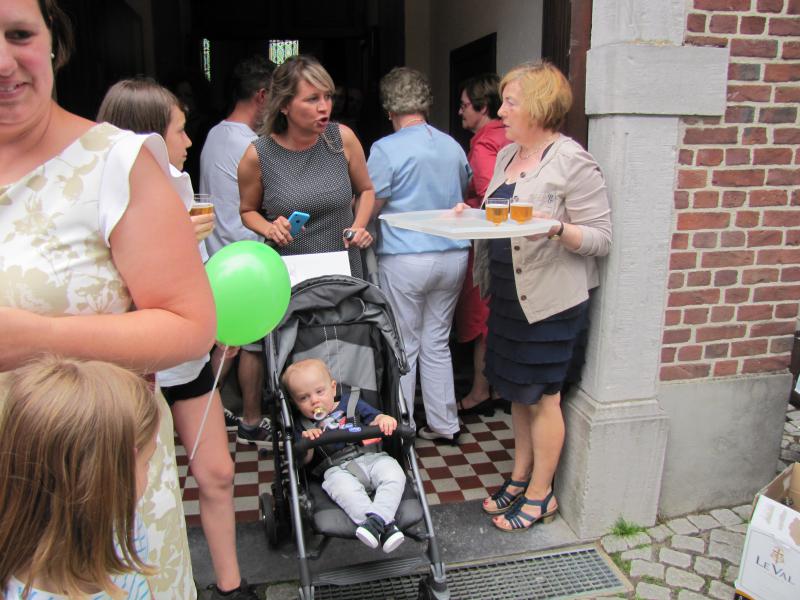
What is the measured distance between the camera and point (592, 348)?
10.3ft

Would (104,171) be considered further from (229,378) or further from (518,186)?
(229,378)

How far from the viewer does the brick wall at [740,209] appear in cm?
294

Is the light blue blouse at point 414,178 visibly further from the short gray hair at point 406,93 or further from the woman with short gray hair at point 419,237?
the short gray hair at point 406,93

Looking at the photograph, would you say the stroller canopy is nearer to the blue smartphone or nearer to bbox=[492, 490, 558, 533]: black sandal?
the blue smartphone

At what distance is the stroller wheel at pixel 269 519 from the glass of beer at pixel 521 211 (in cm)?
158

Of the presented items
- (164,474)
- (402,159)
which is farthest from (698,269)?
(164,474)

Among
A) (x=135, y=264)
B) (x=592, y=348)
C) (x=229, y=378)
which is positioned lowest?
(x=229, y=378)

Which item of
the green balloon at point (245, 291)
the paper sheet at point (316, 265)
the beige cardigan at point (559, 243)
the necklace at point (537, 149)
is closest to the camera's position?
the green balloon at point (245, 291)

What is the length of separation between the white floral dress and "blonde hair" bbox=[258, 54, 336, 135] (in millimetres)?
2016

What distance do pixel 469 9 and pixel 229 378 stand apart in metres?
3.65

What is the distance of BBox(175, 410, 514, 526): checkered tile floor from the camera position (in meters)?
3.54

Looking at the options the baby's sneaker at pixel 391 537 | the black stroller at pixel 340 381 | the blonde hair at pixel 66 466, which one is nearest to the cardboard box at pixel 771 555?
the black stroller at pixel 340 381

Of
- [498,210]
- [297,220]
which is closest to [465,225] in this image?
[498,210]

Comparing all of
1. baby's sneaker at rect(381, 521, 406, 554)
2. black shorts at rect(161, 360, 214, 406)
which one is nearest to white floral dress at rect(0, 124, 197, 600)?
black shorts at rect(161, 360, 214, 406)
